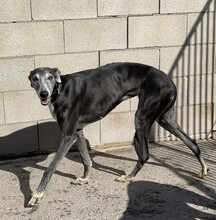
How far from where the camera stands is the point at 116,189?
4699mm

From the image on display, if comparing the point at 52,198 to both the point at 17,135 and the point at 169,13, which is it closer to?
the point at 17,135

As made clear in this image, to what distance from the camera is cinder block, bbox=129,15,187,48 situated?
5.67m

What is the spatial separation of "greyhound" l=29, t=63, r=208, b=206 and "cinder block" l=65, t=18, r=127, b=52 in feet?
2.58

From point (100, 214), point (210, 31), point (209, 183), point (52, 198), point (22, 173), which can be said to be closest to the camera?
point (100, 214)

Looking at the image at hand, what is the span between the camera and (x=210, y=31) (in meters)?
5.93

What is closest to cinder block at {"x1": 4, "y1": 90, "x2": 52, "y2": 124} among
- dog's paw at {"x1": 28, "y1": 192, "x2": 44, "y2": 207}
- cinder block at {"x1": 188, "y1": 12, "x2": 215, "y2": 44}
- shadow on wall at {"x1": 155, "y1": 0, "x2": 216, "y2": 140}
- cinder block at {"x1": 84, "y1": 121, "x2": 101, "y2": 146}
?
cinder block at {"x1": 84, "y1": 121, "x2": 101, "y2": 146}

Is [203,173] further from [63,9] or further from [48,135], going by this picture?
[63,9]

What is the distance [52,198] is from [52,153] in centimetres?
127

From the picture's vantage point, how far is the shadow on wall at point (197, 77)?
19.3ft

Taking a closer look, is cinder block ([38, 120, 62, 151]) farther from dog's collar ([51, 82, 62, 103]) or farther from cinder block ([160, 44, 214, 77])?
cinder block ([160, 44, 214, 77])

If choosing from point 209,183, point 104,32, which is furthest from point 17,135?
point 209,183

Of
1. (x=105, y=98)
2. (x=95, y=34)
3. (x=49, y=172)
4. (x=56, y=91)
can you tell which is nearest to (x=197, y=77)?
(x=95, y=34)

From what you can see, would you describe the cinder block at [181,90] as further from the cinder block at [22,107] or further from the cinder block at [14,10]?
the cinder block at [14,10]

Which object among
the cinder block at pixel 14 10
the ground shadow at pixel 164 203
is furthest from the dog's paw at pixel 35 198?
the cinder block at pixel 14 10
